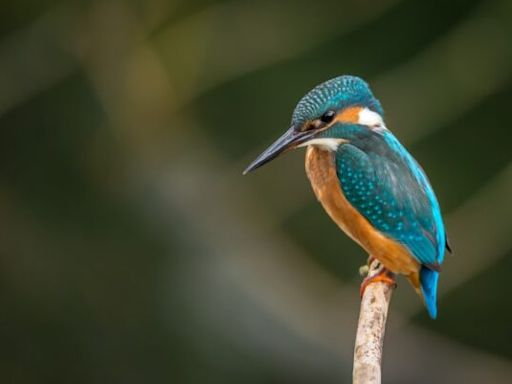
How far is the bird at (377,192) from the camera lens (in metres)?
3.33

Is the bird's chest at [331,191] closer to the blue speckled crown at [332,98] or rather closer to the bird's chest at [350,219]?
the bird's chest at [350,219]

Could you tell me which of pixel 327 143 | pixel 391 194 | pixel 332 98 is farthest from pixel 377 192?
pixel 332 98

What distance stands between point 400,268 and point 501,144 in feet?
8.13

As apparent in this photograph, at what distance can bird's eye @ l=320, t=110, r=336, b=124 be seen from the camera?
3217 mm

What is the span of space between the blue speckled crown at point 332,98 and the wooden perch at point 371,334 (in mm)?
479

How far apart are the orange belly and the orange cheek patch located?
12 cm

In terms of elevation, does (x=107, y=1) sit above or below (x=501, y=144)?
above

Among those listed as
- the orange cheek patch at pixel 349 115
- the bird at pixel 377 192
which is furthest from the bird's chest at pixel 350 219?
the orange cheek patch at pixel 349 115

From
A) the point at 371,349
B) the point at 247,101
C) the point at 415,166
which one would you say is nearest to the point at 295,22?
the point at 247,101

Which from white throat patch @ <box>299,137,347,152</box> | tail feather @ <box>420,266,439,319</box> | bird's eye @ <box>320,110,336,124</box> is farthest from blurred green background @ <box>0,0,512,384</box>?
bird's eye @ <box>320,110,336,124</box>

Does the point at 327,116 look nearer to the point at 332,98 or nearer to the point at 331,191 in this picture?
the point at 332,98

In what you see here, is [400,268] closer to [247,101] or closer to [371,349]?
[371,349]

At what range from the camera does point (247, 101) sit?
5953mm

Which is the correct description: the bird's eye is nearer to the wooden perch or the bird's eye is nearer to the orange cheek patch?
the orange cheek patch
